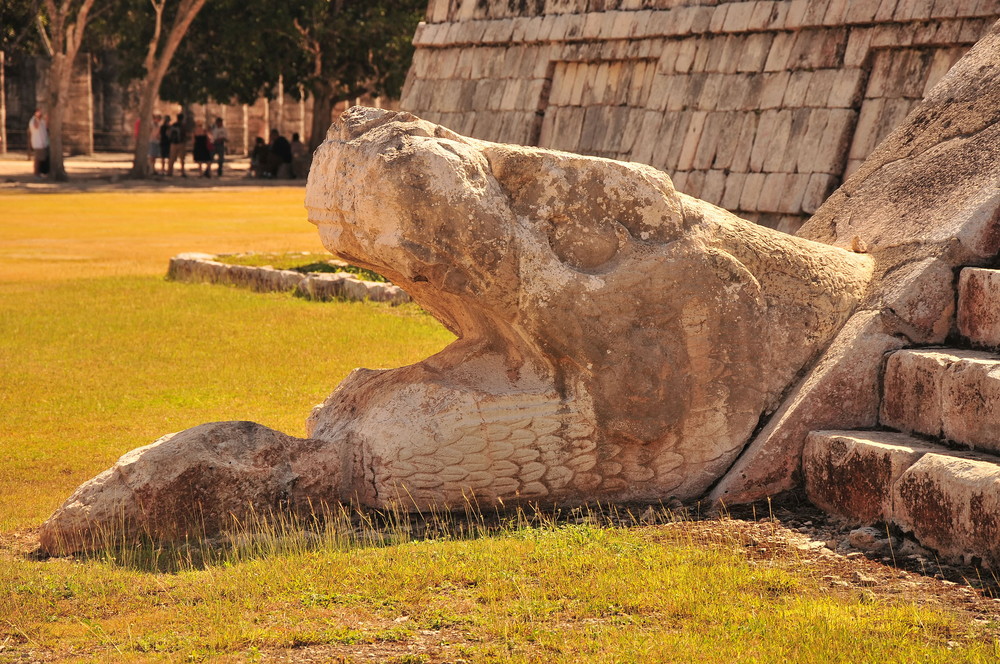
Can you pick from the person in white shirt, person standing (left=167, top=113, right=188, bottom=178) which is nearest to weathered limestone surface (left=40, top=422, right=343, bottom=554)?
person standing (left=167, top=113, right=188, bottom=178)

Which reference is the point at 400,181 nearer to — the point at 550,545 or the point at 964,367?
the point at 550,545

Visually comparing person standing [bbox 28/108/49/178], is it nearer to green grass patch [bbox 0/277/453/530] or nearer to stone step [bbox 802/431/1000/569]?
green grass patch [bbox 0/277/453/530]

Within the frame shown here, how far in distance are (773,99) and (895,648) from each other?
7.33 meters

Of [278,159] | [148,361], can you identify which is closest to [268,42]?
[278,159]

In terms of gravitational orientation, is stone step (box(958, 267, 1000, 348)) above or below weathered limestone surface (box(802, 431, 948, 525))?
above

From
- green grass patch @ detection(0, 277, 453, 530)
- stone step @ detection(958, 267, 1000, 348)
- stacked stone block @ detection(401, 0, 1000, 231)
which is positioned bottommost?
green grass patch @ detection(0, 277, 453, 530)

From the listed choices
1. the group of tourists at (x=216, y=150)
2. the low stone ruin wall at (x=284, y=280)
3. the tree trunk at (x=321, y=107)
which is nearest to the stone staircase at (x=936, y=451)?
the low stone ruin wall at (x=284, y=280)

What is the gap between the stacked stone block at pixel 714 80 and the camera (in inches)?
358

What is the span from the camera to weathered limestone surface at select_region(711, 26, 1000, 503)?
15.1ft

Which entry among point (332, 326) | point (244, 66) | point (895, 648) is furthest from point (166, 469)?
point (244, 66)

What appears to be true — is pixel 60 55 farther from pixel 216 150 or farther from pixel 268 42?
pixel 216 150

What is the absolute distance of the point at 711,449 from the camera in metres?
4.68

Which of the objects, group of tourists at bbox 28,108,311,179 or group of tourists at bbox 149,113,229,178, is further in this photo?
group of tourists at bbox 28,108,311,179

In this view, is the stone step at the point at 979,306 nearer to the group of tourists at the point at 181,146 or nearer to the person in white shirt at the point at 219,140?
the group of tourists at the point at 181,146
